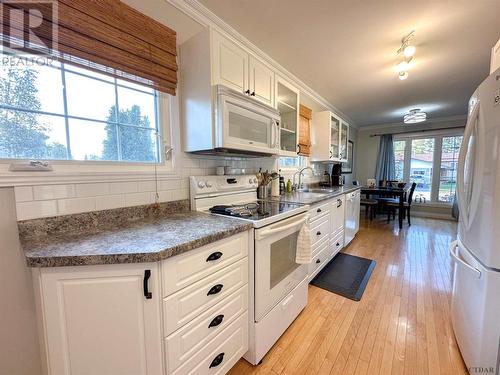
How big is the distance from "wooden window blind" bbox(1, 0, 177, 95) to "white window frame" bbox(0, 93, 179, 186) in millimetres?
172

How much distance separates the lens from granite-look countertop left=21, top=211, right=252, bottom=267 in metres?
0.78

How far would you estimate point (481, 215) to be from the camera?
1164 mm

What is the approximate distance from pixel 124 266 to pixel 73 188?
0.59 metres

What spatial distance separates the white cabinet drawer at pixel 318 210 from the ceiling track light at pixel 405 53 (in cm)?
170

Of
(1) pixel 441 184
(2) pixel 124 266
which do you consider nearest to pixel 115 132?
(2) pixel 124 266

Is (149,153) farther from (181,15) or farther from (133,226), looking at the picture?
(181,15)

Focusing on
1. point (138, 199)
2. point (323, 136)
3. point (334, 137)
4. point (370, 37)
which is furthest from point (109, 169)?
point (334, 137)

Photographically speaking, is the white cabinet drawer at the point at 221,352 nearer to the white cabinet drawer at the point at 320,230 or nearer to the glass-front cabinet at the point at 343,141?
the white cabinet drawer at the point at 320,230

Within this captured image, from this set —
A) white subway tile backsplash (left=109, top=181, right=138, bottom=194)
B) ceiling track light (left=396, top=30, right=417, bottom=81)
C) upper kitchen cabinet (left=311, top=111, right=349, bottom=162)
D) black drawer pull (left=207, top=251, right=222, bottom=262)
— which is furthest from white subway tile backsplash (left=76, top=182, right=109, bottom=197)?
upper kitchen cabinet (left=311, top=111, right=349, bottom=162)

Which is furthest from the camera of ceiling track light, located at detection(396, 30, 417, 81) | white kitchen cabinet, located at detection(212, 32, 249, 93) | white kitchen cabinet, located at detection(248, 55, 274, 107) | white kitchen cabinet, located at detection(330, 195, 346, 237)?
Answer: white kitchen cabinet, located at detection(330, 195, 346, 237)

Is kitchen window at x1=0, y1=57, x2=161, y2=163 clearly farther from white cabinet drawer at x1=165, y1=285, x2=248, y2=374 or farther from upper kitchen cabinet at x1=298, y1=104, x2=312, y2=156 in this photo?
upper kitchen cabinet at x1=298, y1=104, x2=312, y2=156

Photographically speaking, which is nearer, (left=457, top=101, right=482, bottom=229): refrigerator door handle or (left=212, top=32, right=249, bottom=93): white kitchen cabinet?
(left=457, top=101, right=482, bottom=229): refrigerator door handle

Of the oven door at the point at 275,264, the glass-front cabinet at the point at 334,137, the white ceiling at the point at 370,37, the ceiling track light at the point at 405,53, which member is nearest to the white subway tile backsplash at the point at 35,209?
the oven door at the point at 275,264

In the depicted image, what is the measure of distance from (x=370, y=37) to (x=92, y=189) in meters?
2.58
